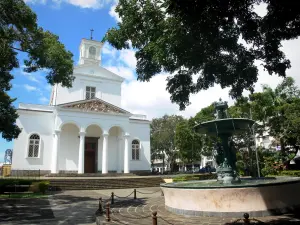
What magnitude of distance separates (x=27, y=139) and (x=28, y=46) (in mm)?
15597

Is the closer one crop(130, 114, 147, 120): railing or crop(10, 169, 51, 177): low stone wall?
crop(10, 169, 51, 177): low stone wall

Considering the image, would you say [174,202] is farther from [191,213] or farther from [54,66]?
[54,66]

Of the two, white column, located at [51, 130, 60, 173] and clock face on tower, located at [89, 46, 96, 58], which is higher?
clock face on tower, located at [89, 46, 96, 58]

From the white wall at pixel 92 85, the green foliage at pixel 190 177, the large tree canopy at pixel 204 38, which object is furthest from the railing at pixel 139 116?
the large tree canopy at pixel 204 38

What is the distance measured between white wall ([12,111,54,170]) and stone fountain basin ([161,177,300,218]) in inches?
856

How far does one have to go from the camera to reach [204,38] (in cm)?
688

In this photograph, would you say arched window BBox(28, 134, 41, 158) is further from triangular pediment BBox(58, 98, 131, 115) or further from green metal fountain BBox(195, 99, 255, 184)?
green metal fountain BBox(195, 99, 255, 184)

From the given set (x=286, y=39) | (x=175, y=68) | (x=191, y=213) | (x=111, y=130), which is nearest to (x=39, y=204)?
(x=191, y=213)

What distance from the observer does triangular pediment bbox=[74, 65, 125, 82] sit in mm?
31219

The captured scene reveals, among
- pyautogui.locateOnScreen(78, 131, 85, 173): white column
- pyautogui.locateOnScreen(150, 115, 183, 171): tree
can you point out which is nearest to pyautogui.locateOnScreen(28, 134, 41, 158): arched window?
pyautogui.locateOnScreen(78, 131, 85, 173): white column

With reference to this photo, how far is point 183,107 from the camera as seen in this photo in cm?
878

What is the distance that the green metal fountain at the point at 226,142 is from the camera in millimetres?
9438

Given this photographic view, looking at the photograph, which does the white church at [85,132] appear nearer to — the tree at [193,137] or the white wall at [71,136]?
Result: the white wall at [71,136]

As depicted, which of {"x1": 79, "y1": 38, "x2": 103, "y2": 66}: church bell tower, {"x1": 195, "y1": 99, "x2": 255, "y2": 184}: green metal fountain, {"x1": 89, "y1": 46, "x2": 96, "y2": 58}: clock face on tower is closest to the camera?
{"x1": 195, "y1": 99, "x2": 255, "y2": 184}: green metal fountain
